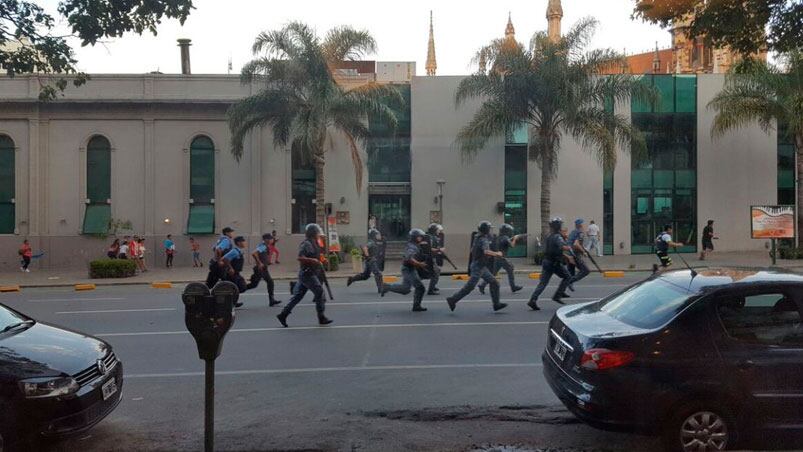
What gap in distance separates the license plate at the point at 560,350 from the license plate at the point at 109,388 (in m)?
3.66

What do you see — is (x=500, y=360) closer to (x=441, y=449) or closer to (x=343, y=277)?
(x=441, y=449)

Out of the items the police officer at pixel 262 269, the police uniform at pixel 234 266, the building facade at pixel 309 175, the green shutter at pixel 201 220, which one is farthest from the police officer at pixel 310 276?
the green shutter at pixel 201 220

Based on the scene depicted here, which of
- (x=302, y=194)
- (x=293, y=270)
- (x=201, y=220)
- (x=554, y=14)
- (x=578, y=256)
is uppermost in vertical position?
(x=554, y=14)

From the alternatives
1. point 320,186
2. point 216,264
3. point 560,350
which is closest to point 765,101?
point 320,186

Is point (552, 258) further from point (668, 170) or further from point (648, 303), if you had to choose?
point (668, 170)

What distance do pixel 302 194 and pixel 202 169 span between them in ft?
14.5

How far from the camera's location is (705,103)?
31906mm

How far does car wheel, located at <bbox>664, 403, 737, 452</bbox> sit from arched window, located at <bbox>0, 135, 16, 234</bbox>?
31531mm

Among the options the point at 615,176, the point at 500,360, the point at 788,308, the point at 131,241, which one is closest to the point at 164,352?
the point at 500,360

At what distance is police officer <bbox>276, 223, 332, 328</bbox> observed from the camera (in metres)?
11.3

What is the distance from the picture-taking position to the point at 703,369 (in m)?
5.16

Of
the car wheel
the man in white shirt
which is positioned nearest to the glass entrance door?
the man in white shirt

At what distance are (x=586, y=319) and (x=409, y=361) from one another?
3367 mm

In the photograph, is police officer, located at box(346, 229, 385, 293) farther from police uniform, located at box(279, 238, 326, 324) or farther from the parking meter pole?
the parking meter pole
